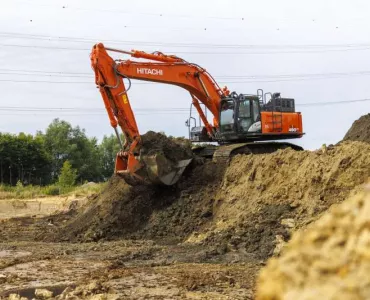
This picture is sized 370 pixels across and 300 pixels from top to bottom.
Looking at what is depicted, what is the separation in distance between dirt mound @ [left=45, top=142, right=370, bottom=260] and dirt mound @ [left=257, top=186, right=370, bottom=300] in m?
9.11

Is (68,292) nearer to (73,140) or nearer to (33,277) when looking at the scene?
(33,277)

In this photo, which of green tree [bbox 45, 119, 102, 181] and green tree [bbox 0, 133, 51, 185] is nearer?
green tree [bbox 0, 133, 51, 185]

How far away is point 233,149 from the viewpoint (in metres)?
16.3

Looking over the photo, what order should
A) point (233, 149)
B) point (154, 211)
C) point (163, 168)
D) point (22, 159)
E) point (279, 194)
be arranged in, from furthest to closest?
point (22, 159) → point (233, 149) → point (154, 211) → point (163, 168) → point (279, 194)

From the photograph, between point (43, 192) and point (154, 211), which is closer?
point (154, 211)

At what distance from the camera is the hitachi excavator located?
15109 millimetres

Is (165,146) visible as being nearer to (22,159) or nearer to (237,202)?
(237,202)

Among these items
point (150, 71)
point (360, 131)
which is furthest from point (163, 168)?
point (360, 131)

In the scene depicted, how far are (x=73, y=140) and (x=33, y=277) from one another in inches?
2720

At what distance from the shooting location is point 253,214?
41.5 ft

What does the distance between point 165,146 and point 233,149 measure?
1.93m

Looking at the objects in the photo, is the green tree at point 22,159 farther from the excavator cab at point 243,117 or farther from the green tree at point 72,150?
the excavator cab at point 243,117

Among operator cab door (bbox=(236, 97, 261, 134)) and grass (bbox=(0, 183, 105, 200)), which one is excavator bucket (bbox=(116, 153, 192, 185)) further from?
grass (bbox=(0, 183, 105, 200))

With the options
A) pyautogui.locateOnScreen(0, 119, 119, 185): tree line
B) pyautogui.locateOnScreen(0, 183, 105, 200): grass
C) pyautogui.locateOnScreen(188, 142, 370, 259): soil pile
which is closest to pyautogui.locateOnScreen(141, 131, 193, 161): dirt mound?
pyautogui.locateOnScreen(188, 142, 370, 259): soil pile
